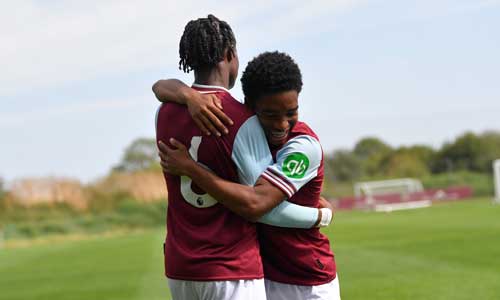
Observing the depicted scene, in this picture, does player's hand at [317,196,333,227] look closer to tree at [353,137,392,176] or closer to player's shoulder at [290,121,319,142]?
player's shoulder at [290,121,319,142]

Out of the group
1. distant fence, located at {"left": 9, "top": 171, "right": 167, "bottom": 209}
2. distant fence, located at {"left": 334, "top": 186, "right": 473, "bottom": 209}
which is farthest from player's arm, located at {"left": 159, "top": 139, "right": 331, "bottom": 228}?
distant fence, located at {"left": 9, "top": 171, "right": 167, "bottom": 209}

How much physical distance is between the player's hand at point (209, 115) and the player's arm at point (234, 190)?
176 mm

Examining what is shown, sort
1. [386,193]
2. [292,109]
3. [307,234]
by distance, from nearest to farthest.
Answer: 1. [292,109]
2. [307,234]
3. [386,193]

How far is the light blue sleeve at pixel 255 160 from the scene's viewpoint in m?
3.70

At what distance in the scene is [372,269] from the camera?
1404cm

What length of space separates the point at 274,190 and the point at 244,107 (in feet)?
1.33

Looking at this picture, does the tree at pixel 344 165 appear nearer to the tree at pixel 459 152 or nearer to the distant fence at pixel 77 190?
the tree at pixel 459 152

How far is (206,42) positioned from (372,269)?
35.4 feet

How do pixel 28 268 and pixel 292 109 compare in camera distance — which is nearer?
pixel 292 109

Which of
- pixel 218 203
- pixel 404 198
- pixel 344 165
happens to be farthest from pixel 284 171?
pixel 344 165

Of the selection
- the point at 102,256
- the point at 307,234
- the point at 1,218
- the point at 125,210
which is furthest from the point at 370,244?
the point at 1,218

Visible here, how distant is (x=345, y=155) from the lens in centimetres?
8300

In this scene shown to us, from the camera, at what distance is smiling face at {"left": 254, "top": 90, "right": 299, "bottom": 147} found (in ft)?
12.0

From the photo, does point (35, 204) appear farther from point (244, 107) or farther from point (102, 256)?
point (244, 107)
